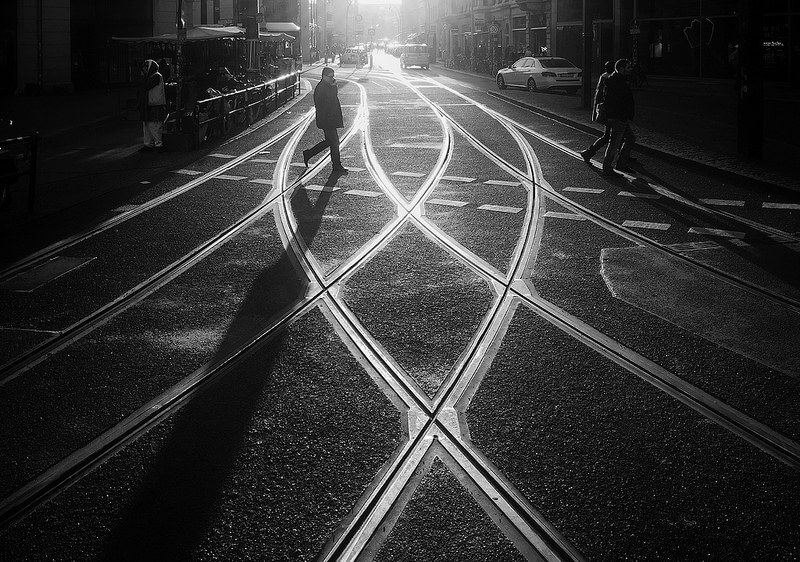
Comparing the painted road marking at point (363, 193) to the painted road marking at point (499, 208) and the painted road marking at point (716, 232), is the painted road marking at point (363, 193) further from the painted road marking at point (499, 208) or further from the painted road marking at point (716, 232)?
the painted road marking at point (716, 232)

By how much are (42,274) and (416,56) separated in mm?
64416

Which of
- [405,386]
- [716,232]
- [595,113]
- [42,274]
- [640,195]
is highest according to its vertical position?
[595,113]

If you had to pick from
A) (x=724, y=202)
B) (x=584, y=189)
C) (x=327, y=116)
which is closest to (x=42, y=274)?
(x=584, y=189)

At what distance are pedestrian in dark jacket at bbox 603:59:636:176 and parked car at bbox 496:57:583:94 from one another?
21.9 metres

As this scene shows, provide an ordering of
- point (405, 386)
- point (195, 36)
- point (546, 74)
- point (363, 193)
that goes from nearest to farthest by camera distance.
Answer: point (405, 386) < point (363, 193) < point (195, 36) < point (546, 74)

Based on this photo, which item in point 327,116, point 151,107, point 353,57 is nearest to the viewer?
point 327,116

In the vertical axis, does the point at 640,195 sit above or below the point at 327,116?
below

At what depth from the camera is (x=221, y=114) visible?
21.4 m

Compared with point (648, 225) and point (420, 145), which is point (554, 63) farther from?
point (648, 225)

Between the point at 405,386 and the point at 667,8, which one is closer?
the point at 405,386

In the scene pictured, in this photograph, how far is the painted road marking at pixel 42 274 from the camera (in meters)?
8.23

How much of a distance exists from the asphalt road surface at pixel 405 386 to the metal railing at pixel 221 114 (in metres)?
7.67

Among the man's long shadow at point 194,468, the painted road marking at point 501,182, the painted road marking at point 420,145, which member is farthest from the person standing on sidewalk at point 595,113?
the man's long shadow at point 194,468

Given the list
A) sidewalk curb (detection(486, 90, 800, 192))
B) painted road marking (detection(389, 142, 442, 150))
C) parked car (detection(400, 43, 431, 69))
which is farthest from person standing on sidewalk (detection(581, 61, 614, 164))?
parked car (detection(400, 43, 431, 69))
